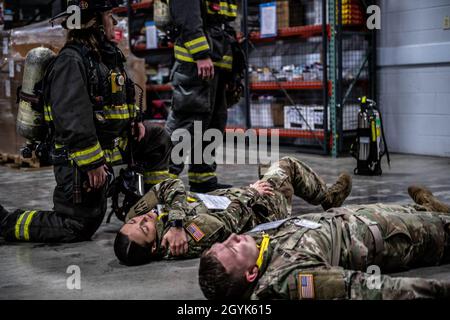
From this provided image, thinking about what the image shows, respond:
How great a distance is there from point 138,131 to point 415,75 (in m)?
4.76

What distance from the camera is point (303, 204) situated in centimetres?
525

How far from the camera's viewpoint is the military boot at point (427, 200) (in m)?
3.85

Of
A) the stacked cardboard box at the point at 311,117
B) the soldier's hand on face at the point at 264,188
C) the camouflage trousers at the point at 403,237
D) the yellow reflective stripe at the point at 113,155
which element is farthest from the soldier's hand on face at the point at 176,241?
the stacked cardboard box at the point at 311,117

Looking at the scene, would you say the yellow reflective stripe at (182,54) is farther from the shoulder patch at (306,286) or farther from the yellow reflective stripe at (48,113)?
the shoulder patch at (306,286)

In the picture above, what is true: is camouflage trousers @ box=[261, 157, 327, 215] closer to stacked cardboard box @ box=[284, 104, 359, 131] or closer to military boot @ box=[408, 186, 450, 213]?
military boot @ box=[408, 186, 450, 213]

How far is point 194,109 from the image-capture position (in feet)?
18.3

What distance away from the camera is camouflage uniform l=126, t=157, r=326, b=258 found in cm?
363

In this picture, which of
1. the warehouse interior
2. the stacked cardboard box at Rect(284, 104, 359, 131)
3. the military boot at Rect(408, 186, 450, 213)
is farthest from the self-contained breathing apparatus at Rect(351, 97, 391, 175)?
the military boot at Rect(408, 186, 450, 213)
